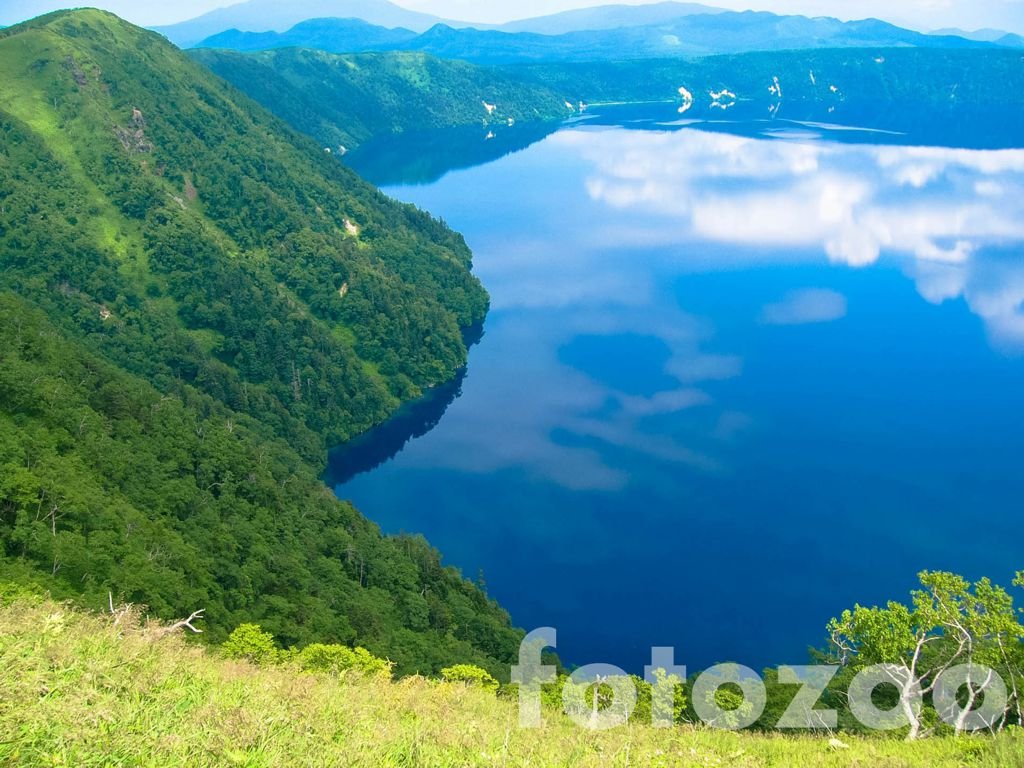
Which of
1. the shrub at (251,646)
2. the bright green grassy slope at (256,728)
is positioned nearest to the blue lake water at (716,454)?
the shrub at (251,646)

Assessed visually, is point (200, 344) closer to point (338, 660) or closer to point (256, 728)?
point (338, 660)

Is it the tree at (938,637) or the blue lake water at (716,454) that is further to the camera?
the blue lake water at (716,454)

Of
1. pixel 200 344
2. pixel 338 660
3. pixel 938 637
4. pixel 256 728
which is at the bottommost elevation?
pixel 338 660

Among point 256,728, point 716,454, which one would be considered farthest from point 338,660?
point 716,454

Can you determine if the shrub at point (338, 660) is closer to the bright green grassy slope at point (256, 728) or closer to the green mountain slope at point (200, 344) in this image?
the green mountain slope at point (200, 344)

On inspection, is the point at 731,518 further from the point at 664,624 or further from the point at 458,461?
the point at 458,461

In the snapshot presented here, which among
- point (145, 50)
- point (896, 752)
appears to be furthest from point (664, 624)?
point (145, 50)
